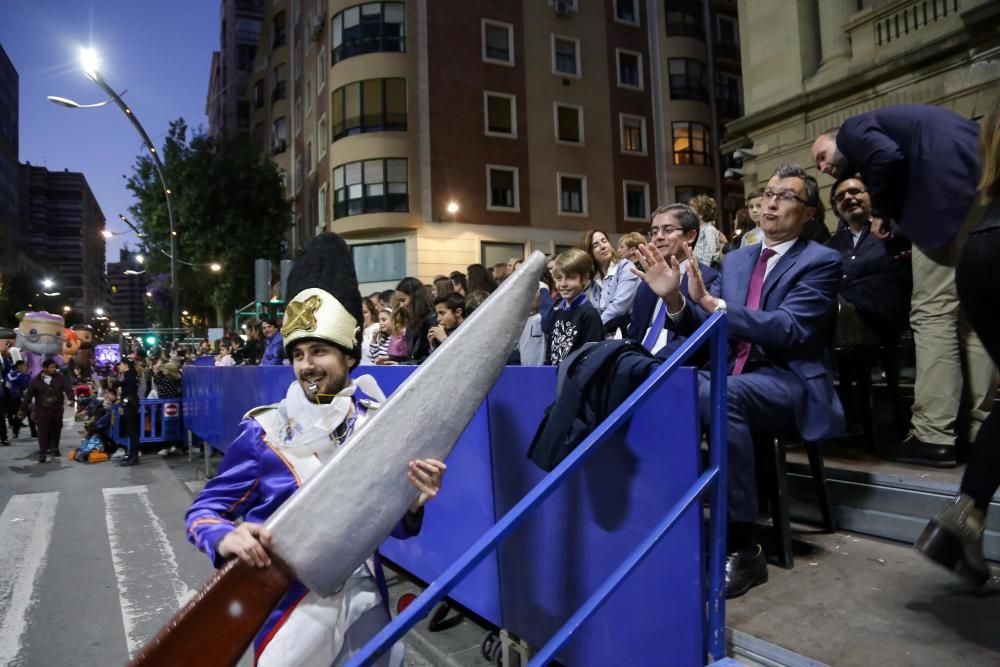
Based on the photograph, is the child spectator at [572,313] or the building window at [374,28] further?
the building window at [374,28]

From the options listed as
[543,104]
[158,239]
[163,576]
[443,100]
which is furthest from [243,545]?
[158,239]

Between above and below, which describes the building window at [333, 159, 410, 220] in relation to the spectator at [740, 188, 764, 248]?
above

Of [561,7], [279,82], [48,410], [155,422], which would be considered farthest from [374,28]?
[48,410]

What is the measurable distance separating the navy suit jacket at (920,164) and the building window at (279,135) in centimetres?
3670

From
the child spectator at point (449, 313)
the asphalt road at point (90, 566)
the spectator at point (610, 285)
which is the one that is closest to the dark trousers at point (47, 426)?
the asphalt road at point (90, 566)

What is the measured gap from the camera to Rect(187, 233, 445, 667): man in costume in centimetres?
184

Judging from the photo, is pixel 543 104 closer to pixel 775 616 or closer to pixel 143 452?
pixel 143 452

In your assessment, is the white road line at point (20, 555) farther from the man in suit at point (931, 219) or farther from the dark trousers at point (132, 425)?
the man in suit at point (931, 219)

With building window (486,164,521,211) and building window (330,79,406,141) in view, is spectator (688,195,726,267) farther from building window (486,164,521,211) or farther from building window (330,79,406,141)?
building window (330,79,406,141)

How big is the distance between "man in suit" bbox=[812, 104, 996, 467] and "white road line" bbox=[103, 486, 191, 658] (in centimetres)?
488

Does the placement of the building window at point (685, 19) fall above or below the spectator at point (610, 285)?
above

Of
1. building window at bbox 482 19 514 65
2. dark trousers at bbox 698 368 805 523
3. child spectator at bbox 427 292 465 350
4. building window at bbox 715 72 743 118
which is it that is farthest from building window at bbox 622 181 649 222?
dark trousers at bbox 698 368 805 523

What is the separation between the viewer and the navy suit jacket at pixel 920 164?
3031 mm

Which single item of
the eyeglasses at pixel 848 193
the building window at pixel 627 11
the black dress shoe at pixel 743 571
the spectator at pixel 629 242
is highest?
the building window at pixel 627 11
